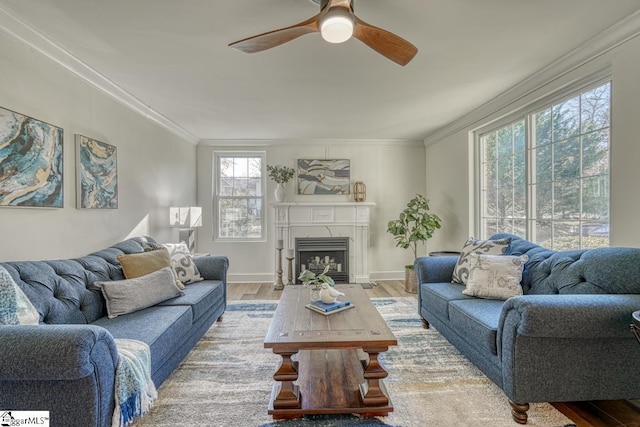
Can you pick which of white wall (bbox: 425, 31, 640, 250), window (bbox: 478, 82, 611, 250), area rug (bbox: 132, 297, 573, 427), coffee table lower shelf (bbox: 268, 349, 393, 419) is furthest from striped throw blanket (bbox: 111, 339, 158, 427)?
window (bbox: 478, 82, 611, 250)

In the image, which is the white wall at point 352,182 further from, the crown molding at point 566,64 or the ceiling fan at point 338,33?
the ceiling fan at point 338,33

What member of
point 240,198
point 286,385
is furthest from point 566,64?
point 240,198

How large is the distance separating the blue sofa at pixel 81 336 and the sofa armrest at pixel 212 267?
0.31 feet

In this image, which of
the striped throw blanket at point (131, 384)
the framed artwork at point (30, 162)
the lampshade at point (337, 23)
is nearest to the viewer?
the striped throw blanket at point (131, 384)

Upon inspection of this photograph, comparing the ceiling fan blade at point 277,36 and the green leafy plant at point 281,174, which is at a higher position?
the ceiling fan blade at point 277,36

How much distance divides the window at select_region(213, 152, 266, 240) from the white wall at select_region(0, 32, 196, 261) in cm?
112

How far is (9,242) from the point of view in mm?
1941

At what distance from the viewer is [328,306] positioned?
224 cm

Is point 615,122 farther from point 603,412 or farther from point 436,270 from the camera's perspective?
point 603,412

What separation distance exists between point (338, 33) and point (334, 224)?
3.64 meters

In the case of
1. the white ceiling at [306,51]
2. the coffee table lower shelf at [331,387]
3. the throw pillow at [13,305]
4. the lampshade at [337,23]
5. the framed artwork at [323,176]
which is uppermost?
the white ceiling at [306,51]

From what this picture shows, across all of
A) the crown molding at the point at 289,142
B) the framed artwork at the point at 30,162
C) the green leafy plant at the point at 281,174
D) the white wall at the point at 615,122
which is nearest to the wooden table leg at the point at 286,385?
the framed artwork at the point at 30,162

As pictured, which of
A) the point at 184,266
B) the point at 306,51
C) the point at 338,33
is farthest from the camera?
the point at 184,266

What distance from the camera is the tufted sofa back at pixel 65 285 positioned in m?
A: 1.77
